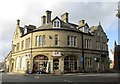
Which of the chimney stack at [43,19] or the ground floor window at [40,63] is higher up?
the chimney stack at [43,19]

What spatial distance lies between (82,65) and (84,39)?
20.1 ft

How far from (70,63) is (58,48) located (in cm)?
431

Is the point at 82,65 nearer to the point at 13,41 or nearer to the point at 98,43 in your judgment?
the point at 98,43

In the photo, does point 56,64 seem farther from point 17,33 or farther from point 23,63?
point 17,33

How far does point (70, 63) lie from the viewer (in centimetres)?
4547

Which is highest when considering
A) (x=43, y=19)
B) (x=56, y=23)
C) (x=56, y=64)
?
(x=43, y=19)

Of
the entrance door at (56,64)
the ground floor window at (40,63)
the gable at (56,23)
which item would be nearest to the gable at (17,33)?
the ground floor window at (40,63)

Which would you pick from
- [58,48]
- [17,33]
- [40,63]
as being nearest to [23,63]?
[40,63]

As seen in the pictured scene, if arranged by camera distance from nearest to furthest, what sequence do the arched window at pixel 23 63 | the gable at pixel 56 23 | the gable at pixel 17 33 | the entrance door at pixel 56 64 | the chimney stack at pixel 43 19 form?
the entrance door at pixel 56 64
the gable at pixel 56 23
the chimney stack at pixel 43 19
the arched window at pixel 23 63
the gable at pixel 17 33

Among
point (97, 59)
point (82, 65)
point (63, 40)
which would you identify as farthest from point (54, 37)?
point (97, 59)

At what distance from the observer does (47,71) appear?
142 ft

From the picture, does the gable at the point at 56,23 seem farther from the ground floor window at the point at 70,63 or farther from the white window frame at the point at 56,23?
the ground floor window at the point at 70,63

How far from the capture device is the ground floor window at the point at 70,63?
4487cm

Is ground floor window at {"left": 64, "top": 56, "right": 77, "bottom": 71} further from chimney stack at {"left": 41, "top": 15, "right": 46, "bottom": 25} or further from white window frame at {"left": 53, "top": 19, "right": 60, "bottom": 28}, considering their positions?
chimney stack at {"left": 41, "top": 15, "right": 46, "bottom": 25}
